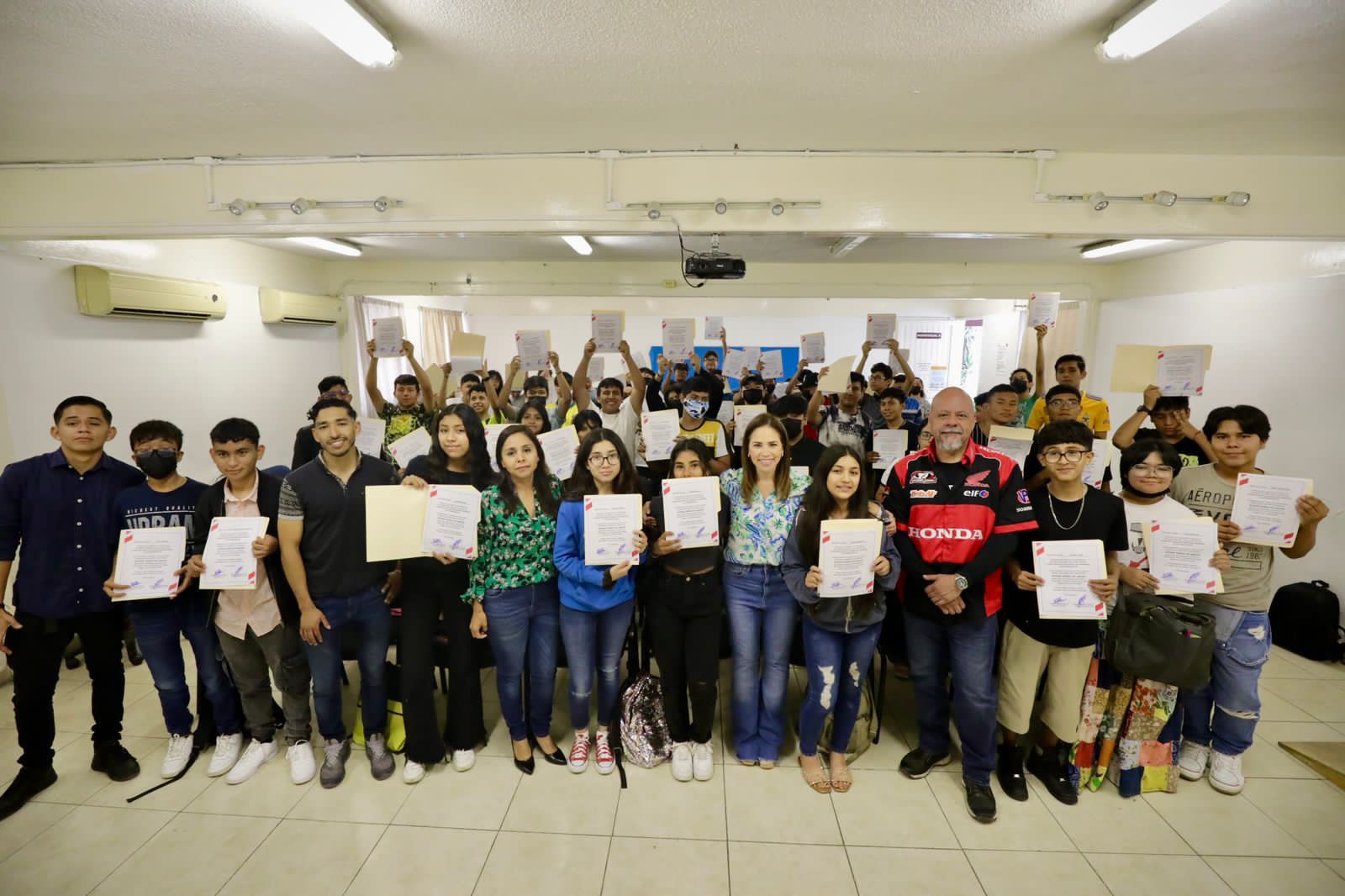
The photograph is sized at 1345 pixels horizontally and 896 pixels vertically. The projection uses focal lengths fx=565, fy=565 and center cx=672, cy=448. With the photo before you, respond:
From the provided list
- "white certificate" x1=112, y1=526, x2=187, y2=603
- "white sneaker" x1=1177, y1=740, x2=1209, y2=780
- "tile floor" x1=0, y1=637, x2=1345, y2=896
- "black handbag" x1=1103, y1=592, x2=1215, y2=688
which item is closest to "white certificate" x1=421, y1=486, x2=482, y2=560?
"white certificate" x1=112, y1=526, x2=187, y2=603

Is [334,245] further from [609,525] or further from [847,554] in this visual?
[847,554]

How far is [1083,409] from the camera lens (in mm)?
4273

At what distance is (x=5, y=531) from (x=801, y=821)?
3.61 metres

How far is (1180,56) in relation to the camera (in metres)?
2.20

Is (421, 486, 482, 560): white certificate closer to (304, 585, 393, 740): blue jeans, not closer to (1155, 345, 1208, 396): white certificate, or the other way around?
(304, 585, 393, 740): blue jeans

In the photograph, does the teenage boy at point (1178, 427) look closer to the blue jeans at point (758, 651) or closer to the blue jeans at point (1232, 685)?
the blue jeans at point (1232, 685)

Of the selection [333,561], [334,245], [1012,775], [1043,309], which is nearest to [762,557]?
[1012,775]

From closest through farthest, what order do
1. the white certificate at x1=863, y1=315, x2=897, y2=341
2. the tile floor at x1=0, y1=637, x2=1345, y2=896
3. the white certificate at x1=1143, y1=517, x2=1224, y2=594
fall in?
the tile floor at x1=0, y1=637, x2=1345, y2=896
the white certificate at x1=1143, y1=517, x2=1224, y2=594
the white certificate at x1=863, y1=315, x2=897, y2=341

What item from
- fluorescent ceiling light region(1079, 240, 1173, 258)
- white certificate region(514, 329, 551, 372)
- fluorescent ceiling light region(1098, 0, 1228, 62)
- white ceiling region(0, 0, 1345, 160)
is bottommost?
white certificate region(514, 329, 551, 372)

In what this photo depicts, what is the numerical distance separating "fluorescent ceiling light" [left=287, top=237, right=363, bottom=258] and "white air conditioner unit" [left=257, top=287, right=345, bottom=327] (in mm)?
567

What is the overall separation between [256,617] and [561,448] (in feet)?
5.11

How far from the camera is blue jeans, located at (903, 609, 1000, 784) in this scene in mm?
2377

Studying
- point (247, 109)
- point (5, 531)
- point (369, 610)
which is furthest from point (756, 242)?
point (5, 531)

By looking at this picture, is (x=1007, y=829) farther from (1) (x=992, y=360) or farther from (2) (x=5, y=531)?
(1) (x=992, y=360)
